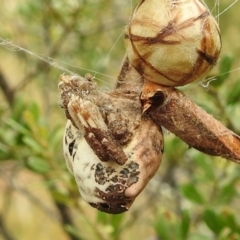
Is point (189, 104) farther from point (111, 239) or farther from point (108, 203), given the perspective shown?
point (111, 239)

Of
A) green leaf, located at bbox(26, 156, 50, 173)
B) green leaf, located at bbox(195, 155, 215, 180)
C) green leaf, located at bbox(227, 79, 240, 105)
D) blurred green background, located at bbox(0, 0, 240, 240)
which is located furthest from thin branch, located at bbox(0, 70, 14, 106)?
green leaf, located at bbox(227, 79, 240, 105)

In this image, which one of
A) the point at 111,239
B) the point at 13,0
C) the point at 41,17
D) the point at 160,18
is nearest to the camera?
the point at 160,18

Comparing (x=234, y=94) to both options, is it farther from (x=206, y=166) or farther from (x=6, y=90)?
(x=6, y=90)

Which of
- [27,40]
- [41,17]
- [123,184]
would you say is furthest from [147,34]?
[27,40]

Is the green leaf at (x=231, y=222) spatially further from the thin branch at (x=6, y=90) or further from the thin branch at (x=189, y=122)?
the thin branch at (x=6, y=90)

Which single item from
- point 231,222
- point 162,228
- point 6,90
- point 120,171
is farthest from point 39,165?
point 6,90

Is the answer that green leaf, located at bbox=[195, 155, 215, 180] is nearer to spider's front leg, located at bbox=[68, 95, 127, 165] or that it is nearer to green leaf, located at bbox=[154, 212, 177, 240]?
green leaf, located at bbox=[154, 212, 177, 240]
